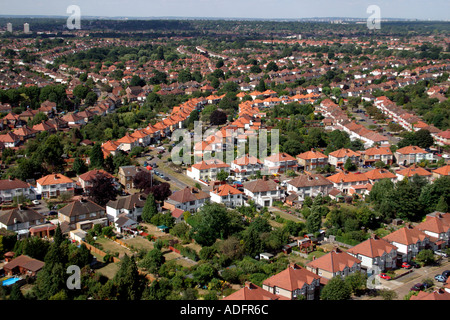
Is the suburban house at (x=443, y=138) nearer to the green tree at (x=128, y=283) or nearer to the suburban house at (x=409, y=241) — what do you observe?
the suburban house at (x=409, y=241)

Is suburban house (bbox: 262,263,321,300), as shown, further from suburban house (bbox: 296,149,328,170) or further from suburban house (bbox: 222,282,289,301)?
suburban house (bbox: 296,149,328,170)

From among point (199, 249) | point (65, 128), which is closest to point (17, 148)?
point (65, 128)

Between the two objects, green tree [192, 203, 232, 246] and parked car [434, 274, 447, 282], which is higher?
green tree [192, 203, 232, 246]

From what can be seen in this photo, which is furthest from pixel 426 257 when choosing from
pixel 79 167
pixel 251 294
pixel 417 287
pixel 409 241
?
pixel 79 167

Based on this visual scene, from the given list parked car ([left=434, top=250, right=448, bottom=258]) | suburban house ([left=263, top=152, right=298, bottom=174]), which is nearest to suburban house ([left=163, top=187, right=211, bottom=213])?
suburban house ([left=263, top=152, right=298, bottom=174])

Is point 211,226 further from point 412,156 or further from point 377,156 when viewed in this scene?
point 412,156

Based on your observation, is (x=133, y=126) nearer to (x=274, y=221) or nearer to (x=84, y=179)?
(x=84, y=179)
